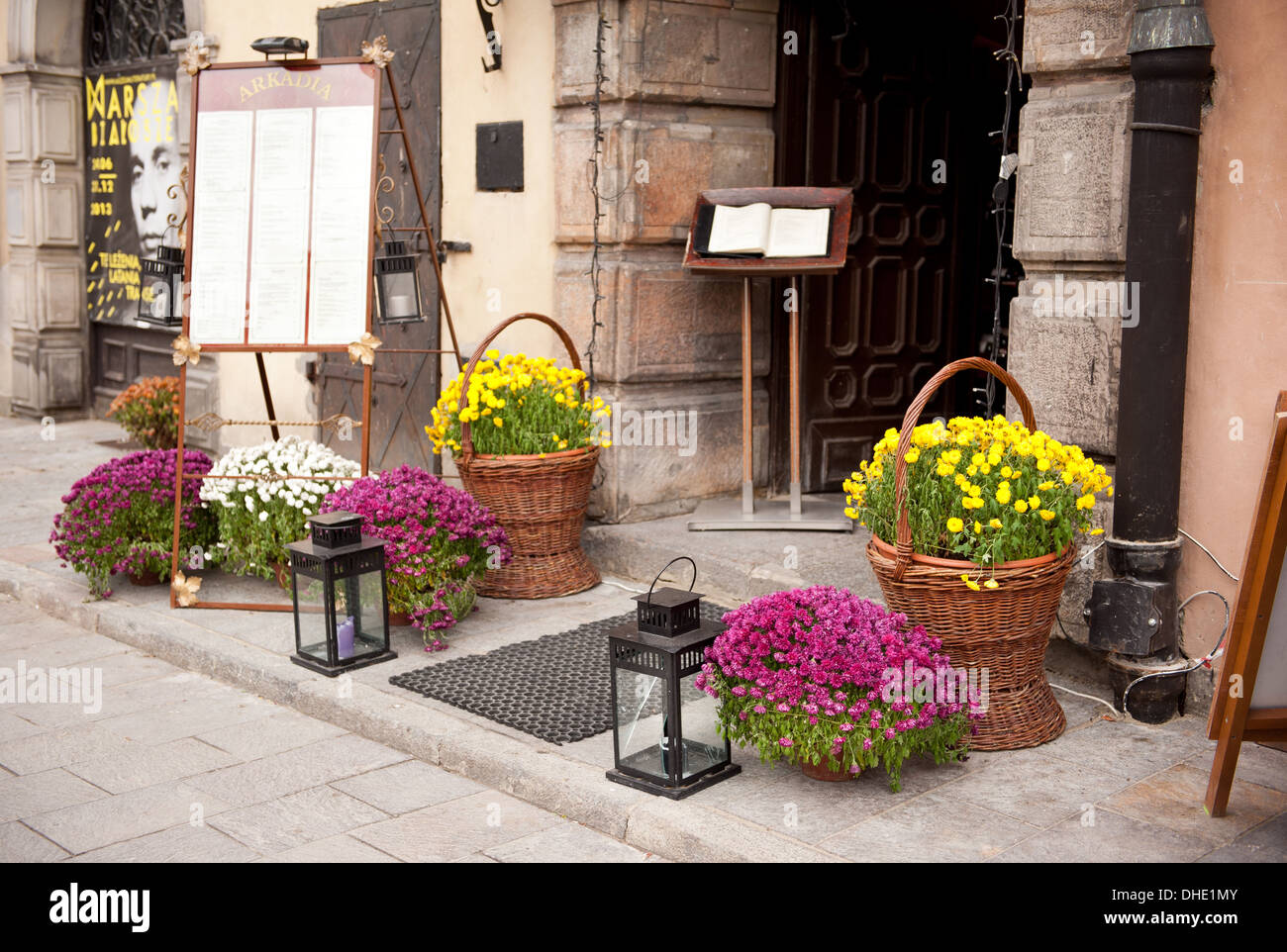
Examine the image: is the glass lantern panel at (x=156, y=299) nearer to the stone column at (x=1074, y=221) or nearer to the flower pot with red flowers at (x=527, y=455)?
the flower pot with red flowers at (x=527, y=455)

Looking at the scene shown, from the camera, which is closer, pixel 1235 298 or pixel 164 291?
pixel 1235 298

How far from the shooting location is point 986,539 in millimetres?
4090

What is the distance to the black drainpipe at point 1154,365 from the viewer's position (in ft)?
14.1

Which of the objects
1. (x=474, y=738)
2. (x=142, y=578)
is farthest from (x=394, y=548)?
(x=142, y=578)

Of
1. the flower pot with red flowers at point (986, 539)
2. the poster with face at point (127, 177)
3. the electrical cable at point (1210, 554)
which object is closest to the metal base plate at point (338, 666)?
the flower pot with red flowers at point (986, 539)

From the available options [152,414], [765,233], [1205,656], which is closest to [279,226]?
[765,233]

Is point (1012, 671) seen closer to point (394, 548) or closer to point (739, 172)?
point (394, 548)

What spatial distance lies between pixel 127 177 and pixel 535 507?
6388 mm

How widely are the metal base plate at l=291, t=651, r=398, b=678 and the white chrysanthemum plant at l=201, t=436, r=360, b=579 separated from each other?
2.57 ft

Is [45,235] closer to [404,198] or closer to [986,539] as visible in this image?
[404,198]

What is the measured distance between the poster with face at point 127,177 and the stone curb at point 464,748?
4.82 meters

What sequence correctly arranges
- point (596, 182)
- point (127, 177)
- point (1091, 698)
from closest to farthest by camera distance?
point (1091, 698)
point (596, 182)
point (127, 177)

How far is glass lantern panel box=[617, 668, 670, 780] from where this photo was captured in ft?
13.5

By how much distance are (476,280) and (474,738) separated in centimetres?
338
